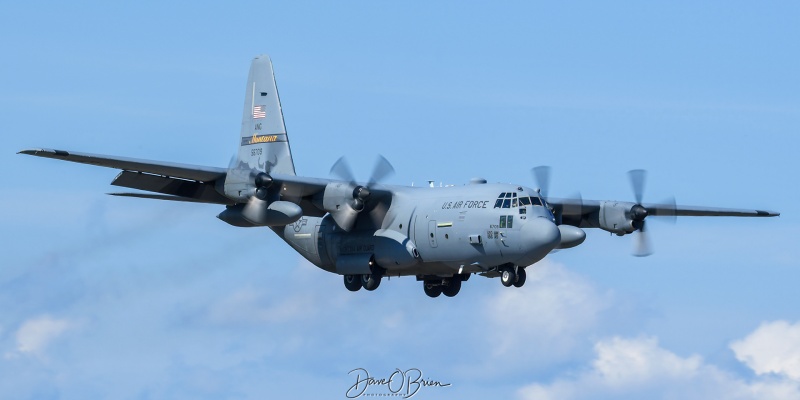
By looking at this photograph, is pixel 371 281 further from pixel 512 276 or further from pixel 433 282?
pixel 512 276

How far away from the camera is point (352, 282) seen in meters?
35.9

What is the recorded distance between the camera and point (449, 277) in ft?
119

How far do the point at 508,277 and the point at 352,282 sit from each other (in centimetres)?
474

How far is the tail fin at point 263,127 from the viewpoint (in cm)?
3888

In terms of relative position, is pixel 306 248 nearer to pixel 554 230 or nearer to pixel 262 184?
pixel 262 184

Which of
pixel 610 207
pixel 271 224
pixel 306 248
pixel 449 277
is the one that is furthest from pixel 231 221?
pixel 610 207

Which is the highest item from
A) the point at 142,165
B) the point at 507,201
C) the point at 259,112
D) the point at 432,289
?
the point at 259,112

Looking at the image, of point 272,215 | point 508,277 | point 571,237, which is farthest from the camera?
point 272,215

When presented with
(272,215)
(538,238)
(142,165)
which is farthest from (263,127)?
(538,238)

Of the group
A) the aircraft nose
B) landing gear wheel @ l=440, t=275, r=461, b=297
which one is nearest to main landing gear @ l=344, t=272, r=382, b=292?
landing gear wheel @ l=440, t=275, r=461, b=297

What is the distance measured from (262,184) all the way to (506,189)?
19.2ft

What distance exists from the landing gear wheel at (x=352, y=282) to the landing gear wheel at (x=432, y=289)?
2.00m

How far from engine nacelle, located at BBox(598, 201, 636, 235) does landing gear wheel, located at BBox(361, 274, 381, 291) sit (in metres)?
6.40

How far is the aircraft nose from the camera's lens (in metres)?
31.8
